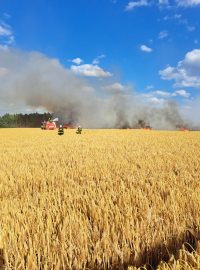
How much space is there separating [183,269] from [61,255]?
0.95m

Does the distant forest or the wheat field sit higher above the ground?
the distant forest

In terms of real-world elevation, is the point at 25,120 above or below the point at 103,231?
above

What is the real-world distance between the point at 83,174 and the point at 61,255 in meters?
4.38

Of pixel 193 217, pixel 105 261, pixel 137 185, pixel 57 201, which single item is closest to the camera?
pixel 105 261

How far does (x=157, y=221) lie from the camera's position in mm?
3584

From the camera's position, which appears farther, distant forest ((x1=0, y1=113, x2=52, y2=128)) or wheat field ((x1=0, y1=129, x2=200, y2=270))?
distant forest ((x1=0, y1=113, x2=52, y2=128))

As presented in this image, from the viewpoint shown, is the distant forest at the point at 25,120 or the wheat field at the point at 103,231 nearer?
the wheat field at the point at 103,231

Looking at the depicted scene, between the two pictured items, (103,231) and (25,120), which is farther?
(25,120)

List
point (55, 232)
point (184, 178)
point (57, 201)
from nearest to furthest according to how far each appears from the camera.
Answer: point (55, 232)
point (57, 201)
point (184, 178)

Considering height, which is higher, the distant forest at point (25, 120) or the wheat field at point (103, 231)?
the distant forest at point (25, 120)

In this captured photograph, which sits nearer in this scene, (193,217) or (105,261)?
(105,261)

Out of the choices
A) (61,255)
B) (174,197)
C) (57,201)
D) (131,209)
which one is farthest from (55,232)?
(174,197)

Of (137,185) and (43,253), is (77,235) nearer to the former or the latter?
(43,253)

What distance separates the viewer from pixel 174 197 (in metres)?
4.66
